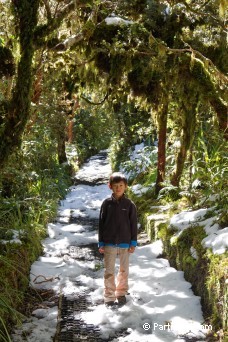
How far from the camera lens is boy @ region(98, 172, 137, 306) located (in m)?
4.53

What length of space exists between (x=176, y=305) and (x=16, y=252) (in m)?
2.19

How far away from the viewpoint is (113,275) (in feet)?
14.9

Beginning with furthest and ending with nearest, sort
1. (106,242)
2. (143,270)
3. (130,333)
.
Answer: (143,270) < (106,242) < (130,333)

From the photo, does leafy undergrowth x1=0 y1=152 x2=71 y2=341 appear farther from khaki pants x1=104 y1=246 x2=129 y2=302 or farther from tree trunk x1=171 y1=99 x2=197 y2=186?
tree trunk x1=171 y1=99 x2=197 y2=186

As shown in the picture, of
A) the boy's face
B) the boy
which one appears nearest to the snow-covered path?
the boy

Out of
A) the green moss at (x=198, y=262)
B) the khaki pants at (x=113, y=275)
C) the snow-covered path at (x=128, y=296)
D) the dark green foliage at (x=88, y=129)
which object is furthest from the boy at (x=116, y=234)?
the dark green foliage at (x=88, y=129)

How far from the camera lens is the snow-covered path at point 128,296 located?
12.4 feet

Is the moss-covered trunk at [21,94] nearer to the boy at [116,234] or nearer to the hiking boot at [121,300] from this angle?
the boy at [116,234]

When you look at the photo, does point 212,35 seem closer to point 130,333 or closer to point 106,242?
point 106,242

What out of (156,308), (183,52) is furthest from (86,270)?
(183,52)

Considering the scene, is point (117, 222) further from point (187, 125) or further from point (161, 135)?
point (161, 135)

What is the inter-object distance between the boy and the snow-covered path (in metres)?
0.20

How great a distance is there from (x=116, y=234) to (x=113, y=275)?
50cm

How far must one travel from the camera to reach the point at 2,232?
5.27m
